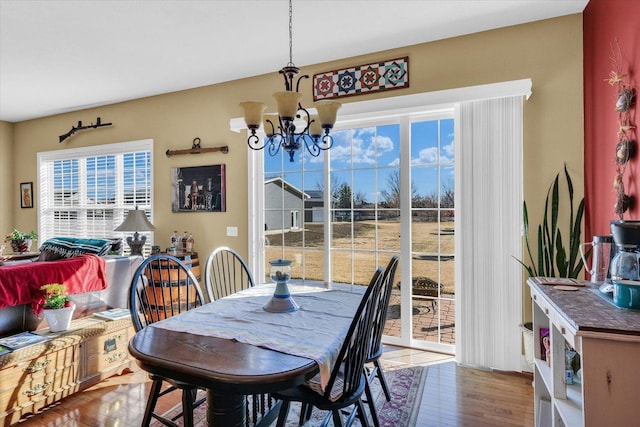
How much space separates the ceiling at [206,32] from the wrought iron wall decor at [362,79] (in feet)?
0.46

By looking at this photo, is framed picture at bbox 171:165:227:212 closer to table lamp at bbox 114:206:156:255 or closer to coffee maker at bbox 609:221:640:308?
table lamp at bbox 114:206:156:255

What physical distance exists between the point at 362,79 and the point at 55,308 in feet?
9.82

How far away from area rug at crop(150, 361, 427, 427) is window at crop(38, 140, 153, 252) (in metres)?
2.78

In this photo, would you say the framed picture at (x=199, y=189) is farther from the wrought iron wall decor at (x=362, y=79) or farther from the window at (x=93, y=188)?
the wrought iron wall decor at (x=362, y=79)

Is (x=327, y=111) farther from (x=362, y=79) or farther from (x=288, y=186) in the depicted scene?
(x=288, y=186)

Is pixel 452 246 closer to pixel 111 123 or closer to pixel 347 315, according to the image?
pixel 347 315

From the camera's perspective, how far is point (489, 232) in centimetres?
267

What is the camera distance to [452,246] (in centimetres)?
295

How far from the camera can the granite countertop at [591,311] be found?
3.82 feet

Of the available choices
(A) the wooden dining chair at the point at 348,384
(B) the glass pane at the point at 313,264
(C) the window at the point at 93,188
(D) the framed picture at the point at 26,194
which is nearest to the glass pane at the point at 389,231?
(B) the glass pane at the point at 313,264

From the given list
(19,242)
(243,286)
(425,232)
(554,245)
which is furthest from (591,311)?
(19,242)

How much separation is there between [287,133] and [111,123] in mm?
3705

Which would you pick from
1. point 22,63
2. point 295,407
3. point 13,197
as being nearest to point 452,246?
point 295,407

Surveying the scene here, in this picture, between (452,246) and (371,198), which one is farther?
(371,198)
